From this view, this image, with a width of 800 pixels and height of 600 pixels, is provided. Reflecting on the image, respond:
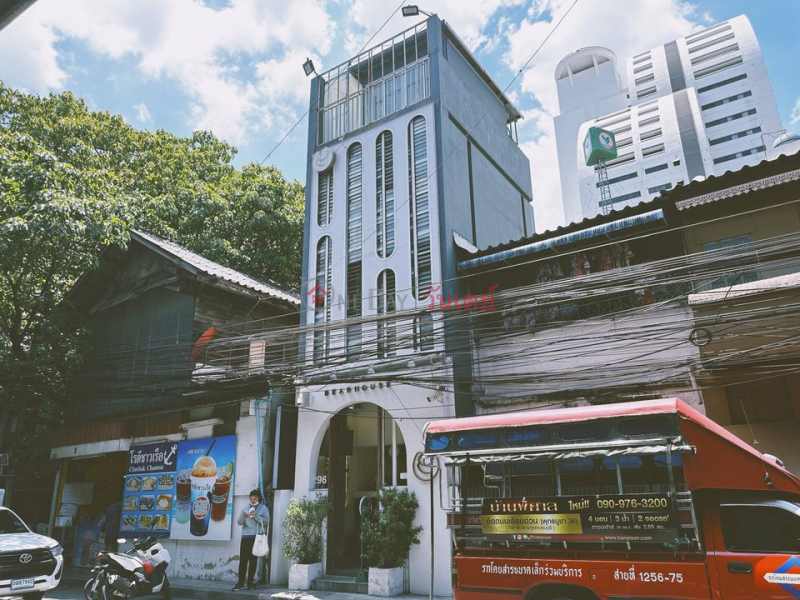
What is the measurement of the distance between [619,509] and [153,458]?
12880mm

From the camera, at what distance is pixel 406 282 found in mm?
13414

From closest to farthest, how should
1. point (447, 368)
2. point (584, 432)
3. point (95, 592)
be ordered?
point (584, 432)
point (95, 592)
point (447, 368)

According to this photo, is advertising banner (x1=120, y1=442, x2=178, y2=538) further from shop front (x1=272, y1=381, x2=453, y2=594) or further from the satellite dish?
the satellite dish

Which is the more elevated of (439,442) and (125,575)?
(439,442)

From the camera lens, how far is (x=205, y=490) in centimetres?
1384

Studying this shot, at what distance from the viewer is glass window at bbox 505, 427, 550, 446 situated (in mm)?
7003

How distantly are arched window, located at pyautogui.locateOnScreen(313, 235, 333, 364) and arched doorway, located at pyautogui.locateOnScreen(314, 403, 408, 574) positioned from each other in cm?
175

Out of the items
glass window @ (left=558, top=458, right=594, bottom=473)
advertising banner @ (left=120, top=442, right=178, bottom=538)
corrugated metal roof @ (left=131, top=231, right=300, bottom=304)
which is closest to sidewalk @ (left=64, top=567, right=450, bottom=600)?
advertising banner @ (left=120, top=442, right=178, bottom=538)

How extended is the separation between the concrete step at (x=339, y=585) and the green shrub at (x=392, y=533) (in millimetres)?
469

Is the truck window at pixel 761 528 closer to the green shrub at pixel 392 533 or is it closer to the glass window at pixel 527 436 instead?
the glass window at pixel 527 436

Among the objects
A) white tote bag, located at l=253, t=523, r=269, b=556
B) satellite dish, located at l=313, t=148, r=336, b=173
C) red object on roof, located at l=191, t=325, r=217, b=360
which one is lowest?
white tote bag, located at l=253, t=523, r=269, b=556

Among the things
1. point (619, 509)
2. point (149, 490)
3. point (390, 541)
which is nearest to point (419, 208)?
point (390, 541)

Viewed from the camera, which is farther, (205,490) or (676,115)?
(676,115)

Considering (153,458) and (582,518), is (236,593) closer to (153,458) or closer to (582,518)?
(153,458)
